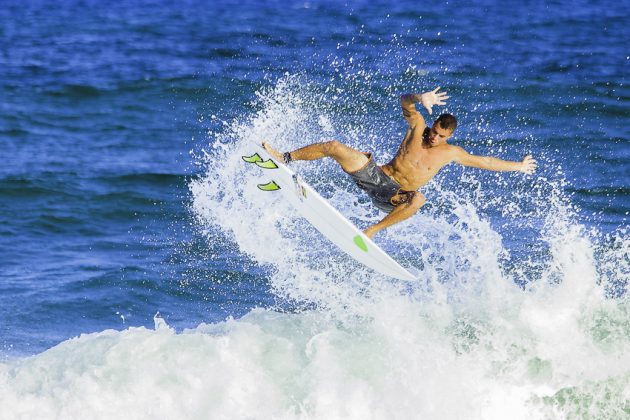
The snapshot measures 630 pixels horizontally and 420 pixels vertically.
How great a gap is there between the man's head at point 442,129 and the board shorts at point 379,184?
62 cm

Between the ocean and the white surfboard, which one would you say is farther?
the white surfboard

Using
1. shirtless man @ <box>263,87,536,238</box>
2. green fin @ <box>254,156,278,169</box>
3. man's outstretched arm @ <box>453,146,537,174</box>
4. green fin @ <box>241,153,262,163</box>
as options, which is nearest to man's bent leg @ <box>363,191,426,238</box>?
shirtless man @ <box>263,87,536,238</box>

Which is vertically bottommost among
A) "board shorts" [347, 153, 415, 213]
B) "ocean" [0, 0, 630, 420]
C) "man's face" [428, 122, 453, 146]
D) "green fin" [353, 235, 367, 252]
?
"ocean" [0, 0, 630, 420]

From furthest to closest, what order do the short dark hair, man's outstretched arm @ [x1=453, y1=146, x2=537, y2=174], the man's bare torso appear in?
the man's bare torso
man's outstretched arm @ [x1=453, y1=146, x2=537, y2=174]
the short dark hair

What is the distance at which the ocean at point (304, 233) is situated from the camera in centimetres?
881

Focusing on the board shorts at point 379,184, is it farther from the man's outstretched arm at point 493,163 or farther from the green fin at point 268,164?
the green fin at point 268,164

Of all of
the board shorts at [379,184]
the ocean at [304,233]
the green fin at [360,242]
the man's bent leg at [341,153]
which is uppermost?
the man's bent leg at [341,153]

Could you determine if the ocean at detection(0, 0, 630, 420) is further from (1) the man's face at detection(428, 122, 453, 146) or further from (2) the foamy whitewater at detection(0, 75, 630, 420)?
(1) the man's face at detection(428, 122, 453, 146)

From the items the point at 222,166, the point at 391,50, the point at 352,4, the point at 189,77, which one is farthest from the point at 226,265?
the point at 352,4

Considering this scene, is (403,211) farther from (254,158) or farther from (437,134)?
(254,158)

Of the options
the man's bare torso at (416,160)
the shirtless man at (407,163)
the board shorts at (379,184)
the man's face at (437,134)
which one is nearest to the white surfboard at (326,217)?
the shirtless man at (407,163)

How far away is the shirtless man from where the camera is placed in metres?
9.08

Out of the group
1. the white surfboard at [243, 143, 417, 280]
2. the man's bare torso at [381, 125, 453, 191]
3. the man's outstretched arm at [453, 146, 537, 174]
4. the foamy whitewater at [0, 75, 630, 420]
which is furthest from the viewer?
the white surfboard at [243, 143, 417, 280]

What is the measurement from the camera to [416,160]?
9.25 metres
